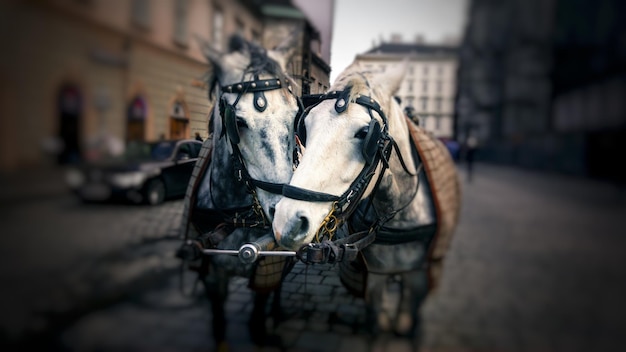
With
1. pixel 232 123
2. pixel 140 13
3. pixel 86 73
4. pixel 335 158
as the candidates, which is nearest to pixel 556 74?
pixel 335 158

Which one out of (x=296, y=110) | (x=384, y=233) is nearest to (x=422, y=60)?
(x=296, y=110)

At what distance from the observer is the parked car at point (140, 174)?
40.4 inches

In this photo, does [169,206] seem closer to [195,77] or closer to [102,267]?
[102,267]

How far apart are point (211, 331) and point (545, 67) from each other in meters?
2.16

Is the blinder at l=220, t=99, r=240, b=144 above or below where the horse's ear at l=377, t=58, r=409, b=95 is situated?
below

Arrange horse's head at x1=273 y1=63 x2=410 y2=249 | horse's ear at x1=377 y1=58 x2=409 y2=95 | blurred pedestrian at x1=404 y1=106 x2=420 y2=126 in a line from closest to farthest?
horse's head at x1=273 y1=63 x2=410 y2=249
horse's ear at x1=377 y1=58 x2=409 y2=95
blurred pedestrian at x1=404 y1=106 x2=420 y2=126

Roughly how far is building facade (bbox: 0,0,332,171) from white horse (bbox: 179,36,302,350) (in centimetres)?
20

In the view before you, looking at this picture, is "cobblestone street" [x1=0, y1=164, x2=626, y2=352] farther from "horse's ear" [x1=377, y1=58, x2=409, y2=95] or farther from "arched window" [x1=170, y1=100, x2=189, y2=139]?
"horse's ear" [x1=377, y1=58, x2=409, y2=95]

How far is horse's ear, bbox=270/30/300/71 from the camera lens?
1417mm

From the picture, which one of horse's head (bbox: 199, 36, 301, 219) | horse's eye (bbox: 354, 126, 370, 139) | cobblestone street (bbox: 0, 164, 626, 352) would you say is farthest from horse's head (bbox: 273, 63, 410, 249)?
cobblestone street (bbox: 0, 164, 626, 352)

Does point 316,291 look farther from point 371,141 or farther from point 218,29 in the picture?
point 218,29

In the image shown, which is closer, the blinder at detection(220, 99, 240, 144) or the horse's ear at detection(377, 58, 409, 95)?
the blinder at detection(220, 99, 240, 144)

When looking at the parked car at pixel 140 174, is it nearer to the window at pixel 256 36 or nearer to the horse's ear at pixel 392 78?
the window at pixel 256 36

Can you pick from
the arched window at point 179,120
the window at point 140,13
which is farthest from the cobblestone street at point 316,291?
the window at point 140,13
